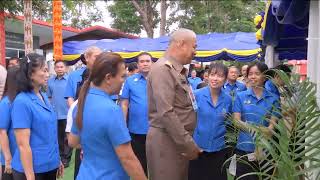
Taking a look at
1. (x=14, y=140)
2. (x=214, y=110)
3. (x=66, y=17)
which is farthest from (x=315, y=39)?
(x=66, y=17)

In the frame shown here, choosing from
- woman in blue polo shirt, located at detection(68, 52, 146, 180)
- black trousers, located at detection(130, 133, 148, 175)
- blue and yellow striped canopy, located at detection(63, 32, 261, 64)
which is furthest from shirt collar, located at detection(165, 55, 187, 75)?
blue and yellow striped canopy, located at detection(63, 32, 261, 64)

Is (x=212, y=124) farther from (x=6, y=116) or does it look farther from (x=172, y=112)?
(x=6, y=116)

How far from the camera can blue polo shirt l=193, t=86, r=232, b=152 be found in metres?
4.10

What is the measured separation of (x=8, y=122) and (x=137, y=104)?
2.02m

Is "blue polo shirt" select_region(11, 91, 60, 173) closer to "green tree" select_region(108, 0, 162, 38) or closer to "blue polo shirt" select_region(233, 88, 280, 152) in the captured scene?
"blue polo shirt" select_region(233, 88, 280, 152)

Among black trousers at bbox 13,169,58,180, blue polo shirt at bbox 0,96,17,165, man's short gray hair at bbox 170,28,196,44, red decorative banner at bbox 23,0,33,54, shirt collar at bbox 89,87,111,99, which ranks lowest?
black trousers at bbox 13,169,58,180

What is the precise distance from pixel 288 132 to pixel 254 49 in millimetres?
8553

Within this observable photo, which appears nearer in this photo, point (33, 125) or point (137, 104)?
point (33, 125)

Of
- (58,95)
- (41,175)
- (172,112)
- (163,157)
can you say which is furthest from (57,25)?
(172,112)

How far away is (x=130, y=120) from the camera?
5.01 metres

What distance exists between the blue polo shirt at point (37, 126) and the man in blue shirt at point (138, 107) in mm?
1859

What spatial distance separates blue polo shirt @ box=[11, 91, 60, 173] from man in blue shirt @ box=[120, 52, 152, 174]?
1.86 meters

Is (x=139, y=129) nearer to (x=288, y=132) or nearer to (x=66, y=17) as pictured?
(x=288, y=132)

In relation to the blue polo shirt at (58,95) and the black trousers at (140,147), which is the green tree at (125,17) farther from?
the black trousers at (140,147)
